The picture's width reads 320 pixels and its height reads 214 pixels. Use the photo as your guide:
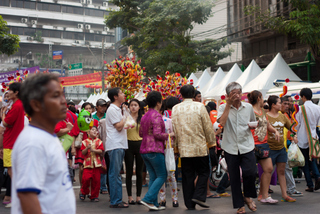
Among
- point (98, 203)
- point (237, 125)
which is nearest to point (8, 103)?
point (98, 203)

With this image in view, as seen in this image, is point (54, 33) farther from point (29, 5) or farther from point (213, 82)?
point (213, 82)

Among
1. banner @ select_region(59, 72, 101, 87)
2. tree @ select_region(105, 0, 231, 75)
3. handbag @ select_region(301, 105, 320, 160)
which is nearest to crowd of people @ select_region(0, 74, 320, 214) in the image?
handbag @ select_region(301, 105, 320, 160)

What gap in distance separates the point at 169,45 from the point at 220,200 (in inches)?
740

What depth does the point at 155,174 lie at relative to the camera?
22.6ft

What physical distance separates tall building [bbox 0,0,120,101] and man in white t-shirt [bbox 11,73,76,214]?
7429cm

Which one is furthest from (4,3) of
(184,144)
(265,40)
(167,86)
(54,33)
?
(184,144)

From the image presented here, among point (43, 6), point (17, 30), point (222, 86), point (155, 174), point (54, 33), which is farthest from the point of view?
point (54, 33)

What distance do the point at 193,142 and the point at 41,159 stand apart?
461 centimetres

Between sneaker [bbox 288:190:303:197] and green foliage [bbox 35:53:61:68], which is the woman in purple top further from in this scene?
green foliage [bbox 35:53:61:68]

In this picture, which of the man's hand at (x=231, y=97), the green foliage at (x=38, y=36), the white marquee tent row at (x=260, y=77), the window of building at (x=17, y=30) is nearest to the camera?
the man's hand at (x=231, y=97)

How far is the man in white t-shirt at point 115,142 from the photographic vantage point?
7.00m

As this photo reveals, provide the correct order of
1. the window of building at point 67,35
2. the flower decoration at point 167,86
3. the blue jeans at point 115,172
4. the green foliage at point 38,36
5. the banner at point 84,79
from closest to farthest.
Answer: the blue jeans at point 115,172 → the flower decoration at point 167,86 → the banner at point 84,79 → the green foliage at point 38,36 → the window of building at point 67,35

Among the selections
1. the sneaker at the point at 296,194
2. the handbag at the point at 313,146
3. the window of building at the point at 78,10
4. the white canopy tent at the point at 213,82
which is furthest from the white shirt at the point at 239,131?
the window of building at the point at 78,10

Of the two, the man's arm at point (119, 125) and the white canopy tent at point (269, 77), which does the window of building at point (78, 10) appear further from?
the man's arm at point (119, 125)
